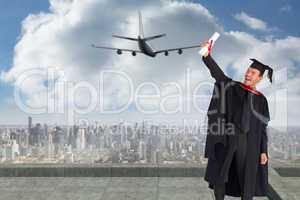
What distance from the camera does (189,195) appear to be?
6.28 metres

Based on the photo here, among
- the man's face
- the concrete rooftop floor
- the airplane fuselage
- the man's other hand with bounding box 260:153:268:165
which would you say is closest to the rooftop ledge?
the concrete rooftop floor

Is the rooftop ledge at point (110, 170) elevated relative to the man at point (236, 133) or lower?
lower

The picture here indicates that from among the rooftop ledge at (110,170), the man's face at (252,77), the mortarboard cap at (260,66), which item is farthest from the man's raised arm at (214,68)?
the rooftop ledge at (110,170)

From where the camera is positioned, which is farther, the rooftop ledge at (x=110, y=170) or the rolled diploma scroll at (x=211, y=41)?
the rooftop ledge at (x=110, y=170)

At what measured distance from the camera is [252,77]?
4.47 metres

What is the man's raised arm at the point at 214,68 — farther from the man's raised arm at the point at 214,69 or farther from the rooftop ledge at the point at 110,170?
the rooftop ledge at the point at 110,170

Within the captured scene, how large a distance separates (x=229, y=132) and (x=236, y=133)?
0.07 metres

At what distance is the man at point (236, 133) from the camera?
4336mm

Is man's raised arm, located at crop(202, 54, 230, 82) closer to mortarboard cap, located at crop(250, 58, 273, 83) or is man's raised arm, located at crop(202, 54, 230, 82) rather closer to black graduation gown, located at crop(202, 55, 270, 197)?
black graduation gown, located at crop(202, 55, 270, 197)

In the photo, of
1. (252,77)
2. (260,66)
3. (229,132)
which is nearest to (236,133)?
(229,132)

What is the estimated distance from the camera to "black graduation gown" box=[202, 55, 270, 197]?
14.2 ft

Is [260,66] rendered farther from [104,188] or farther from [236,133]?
[104,188]

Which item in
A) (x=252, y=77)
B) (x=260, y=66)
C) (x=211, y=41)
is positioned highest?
(x=211, y=41)

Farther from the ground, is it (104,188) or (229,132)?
(229,132)
